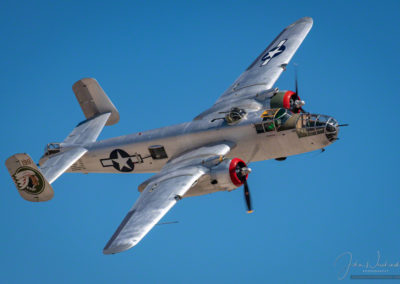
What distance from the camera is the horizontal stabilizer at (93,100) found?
40531 millimetres

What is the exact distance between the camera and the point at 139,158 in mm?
36750

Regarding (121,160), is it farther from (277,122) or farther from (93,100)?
(277,122)

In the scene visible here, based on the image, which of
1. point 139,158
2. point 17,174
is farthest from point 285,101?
point 17,174

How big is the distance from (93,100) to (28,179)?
7747 mm

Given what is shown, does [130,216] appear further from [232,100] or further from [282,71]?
[282,71]

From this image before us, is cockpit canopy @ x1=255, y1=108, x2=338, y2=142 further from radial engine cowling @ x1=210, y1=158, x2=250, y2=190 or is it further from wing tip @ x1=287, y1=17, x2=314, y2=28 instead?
wing tip @ x1=287, y1=17, x2=314, y2=28

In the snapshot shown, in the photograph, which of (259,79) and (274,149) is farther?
(259,79)

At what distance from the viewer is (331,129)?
3334 cm

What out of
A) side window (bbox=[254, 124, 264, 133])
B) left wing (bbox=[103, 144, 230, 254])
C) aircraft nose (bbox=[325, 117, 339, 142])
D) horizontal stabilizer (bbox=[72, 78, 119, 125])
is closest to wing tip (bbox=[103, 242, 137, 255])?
left wing (bbox=[103, 144, 230, 254])

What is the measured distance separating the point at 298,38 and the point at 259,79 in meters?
4.12

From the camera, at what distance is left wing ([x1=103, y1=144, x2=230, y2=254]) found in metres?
29.3

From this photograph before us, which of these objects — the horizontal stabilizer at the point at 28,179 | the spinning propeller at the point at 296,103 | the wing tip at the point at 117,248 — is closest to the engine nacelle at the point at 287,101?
the spinning propeller at the point at 296,103

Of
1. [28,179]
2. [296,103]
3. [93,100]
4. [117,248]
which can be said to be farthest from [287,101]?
[28,179]

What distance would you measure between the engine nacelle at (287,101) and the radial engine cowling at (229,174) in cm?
513
